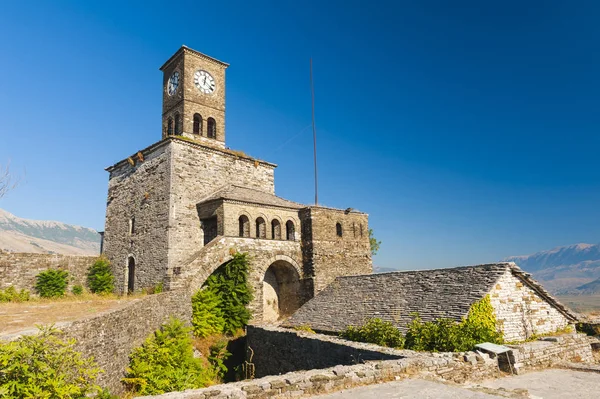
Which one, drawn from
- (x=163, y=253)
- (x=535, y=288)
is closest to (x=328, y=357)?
(x=535, y=288)

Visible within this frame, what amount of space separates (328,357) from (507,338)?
7305 mm

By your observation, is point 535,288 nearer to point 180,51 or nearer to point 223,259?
point 223,259

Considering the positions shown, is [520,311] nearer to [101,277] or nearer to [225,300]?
[225,300]

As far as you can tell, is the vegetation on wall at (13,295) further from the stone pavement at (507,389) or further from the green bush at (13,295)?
the stone pavement at (507,389)

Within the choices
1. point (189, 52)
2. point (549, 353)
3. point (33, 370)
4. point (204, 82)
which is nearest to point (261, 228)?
point (204, 82)

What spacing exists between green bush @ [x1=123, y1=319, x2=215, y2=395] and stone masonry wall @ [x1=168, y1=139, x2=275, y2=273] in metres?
7.19

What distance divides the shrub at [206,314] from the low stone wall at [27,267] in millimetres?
10570

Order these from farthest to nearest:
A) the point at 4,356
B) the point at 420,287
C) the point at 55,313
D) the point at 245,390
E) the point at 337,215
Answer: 1. the point at 337,215
2. the point at 420,287
3. the point at 55,313
4. the point at 245,390
5. the point at 4,356

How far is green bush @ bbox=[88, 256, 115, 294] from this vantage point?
2645cm

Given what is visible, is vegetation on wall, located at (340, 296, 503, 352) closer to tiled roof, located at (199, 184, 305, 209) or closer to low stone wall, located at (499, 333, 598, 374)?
low stone wall, located at (499, 333, 598, 374)

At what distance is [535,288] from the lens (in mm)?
17016

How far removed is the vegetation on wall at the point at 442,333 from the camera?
13.0 m

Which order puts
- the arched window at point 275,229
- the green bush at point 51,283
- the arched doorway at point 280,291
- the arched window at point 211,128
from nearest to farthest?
the green bush at point 51,283
the arched window at point 275,229
the arched doorway at point 280,291
the arched window at point 211,128

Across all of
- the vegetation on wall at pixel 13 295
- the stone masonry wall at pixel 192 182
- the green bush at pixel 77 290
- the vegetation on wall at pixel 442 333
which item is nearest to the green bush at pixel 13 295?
the vegetation on wall at pixel 13 295
